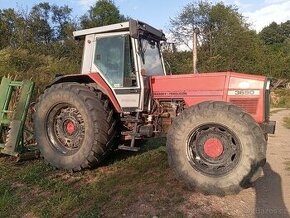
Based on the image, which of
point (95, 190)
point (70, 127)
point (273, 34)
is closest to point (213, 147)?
point (95, 190)

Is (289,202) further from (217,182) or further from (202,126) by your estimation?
(202,126)

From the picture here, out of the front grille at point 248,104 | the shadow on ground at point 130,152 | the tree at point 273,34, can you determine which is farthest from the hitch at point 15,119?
the tree at point 273,34

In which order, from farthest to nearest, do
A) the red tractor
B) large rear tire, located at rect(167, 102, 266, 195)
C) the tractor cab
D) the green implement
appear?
the green implement
the tractor cab
the red tractor
large rear tire, located at rect(167, 102, 266, 195)

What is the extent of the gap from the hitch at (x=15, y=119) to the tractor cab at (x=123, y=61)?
1272 mm

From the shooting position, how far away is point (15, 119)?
7.30 meters

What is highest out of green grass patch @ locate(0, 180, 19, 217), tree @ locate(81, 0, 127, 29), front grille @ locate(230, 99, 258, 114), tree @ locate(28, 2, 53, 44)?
tree @ locate(81, 0, 127, 29)

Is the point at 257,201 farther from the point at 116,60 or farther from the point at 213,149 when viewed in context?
the point at 116,60

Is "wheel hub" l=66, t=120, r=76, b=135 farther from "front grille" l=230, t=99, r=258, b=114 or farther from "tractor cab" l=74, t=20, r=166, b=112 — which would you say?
"front grille" l=230, t=99, r=258, b=114

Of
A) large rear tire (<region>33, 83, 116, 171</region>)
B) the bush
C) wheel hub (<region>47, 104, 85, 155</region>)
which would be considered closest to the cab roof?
large rear tire (<region>33, 83, 116, 171</region>)

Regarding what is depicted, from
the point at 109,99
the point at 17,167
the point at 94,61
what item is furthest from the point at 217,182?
the point at 17,167

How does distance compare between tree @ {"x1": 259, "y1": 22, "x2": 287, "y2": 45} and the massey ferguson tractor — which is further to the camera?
tree @ {"x1": 259, "y1": 22, "x2": 287, "y2": 45}

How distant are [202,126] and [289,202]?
1.58 meters

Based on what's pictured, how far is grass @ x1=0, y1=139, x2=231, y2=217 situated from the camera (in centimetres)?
500

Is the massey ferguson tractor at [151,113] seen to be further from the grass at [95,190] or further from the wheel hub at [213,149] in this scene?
the grass at [95,190]
